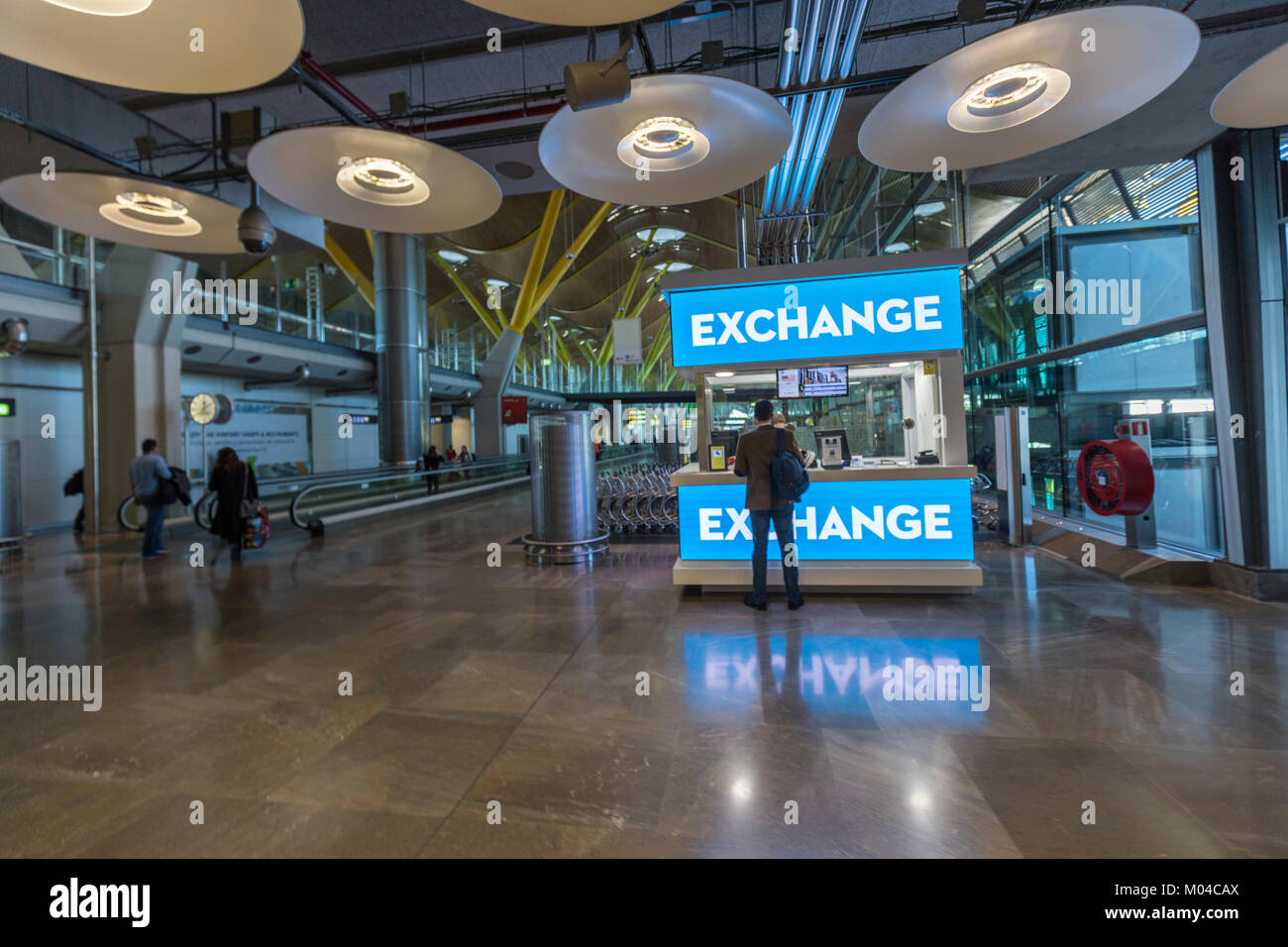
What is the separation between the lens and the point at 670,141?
14.3 feet

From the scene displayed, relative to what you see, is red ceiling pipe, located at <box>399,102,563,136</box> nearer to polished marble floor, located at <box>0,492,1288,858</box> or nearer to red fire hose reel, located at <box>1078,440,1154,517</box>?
polished marble floor, located at <box>0,492,1288,858</box>

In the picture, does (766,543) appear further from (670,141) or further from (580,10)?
(580,10)

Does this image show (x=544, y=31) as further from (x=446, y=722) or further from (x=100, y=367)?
(x=100, y=367)

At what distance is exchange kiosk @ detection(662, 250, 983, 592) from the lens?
5641 mm

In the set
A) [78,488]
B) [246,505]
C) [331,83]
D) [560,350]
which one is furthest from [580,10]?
[560,350]

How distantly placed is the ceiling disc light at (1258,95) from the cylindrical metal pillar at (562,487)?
6322 millimetres

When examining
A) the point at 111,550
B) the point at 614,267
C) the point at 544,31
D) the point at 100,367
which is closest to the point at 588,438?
the point at 544,31

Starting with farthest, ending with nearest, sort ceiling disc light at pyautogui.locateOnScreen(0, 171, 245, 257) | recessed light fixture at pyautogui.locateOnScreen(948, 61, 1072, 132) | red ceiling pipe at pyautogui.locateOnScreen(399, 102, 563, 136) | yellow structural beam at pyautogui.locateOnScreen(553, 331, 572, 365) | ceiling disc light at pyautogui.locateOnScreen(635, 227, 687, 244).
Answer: yellow structural beam at pyautogui.locateOnScreen(553, 331, 572, 365), ceiling disc light at pyautogui.locateOnScreen(635, 227, 687, 244), red ceiling pipe at pyautogui.locateOnScreen(399, 102, 563, 136), ceiling disc light at pyautogui.locateOnScreen(0, 171, 245, 257), recessed light fixture at pyautogui.locateOnScreen(948, 61, 1072, 132)

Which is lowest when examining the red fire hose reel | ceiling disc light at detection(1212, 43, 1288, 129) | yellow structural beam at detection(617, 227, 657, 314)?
the red fire hose reel

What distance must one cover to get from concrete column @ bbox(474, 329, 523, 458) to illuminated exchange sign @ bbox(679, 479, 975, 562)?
1971 centimetres

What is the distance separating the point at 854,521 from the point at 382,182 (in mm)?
5044

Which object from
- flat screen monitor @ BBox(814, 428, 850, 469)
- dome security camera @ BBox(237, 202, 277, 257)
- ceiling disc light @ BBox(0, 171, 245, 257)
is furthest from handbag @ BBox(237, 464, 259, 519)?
flat screen monitor @ BBox(814, 428, 850, 469)

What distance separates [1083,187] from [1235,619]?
707 cm

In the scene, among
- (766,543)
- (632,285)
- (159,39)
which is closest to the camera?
(159,39)
